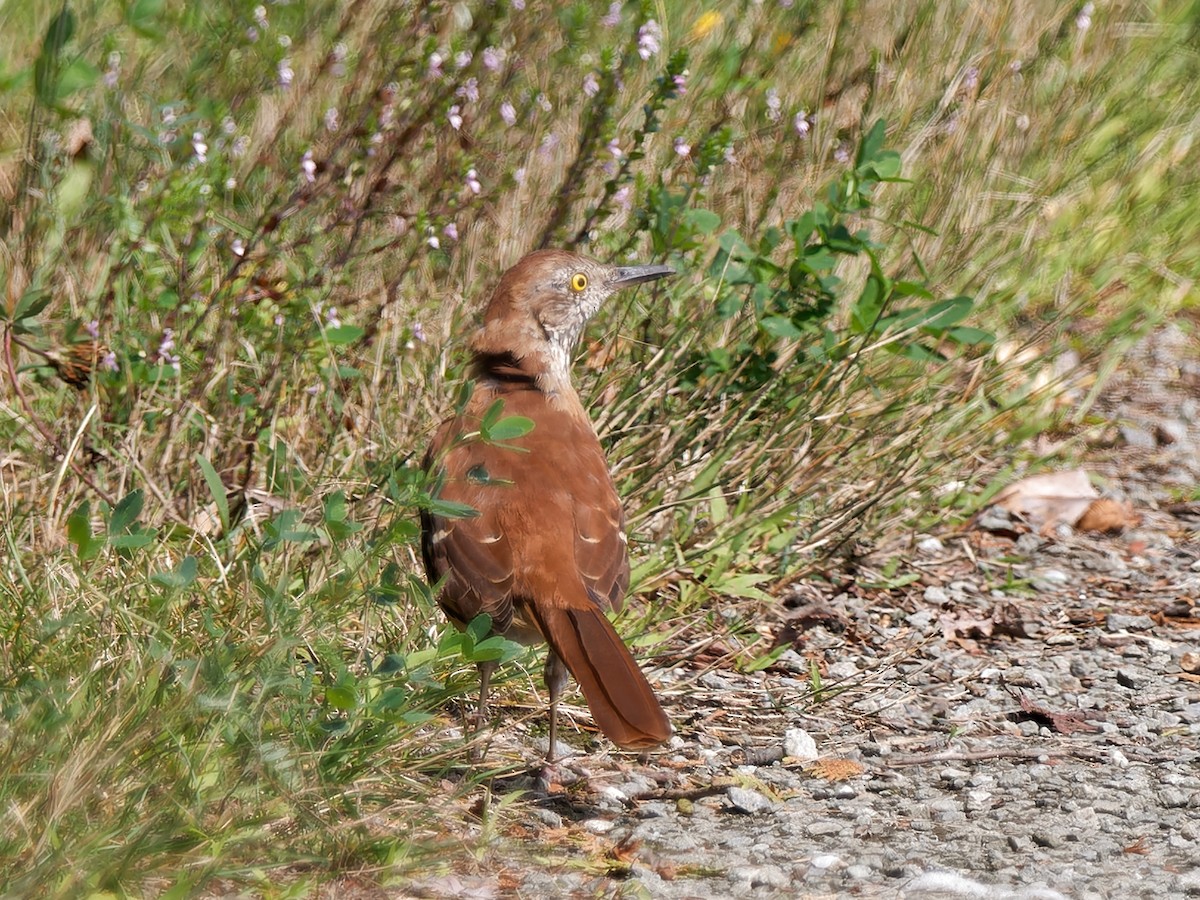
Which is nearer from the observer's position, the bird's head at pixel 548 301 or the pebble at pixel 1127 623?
the bird's head at pixel 548 301

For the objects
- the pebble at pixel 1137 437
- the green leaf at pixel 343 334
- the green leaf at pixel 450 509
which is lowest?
the green leaf at pixel 450 509

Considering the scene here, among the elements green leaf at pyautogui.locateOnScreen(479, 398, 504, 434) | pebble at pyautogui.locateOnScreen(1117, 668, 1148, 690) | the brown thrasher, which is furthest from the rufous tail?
pebble at pyautogui.locateOnScreen(1117, 668, 1148, 690)

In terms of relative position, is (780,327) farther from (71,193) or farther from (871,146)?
(71,193)

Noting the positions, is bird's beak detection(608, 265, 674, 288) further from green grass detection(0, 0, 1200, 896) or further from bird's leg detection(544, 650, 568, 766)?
bird's leg detection(544, 650, 568, 766)

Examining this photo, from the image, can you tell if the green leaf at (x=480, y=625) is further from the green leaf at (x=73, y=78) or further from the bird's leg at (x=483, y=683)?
the green leaf at (x=73, y=78)

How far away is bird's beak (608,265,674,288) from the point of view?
15.8 ft

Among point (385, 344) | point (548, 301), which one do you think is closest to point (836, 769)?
point (548, 301)

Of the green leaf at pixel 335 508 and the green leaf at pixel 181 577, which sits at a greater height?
the green leaf at pixel 335 508

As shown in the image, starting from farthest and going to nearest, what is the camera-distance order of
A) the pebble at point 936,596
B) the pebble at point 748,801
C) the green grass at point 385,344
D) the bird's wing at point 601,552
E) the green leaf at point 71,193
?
1. the pebble at point 936,596
2. the green leaf at point 71,193
3. the bird's wing at point 601,552
4. the pebble at point 748,801
5. the green grass at point 385,344

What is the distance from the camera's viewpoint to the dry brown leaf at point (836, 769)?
407 cm

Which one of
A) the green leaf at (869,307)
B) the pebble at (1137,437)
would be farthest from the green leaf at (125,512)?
the pebble at (1137,437)

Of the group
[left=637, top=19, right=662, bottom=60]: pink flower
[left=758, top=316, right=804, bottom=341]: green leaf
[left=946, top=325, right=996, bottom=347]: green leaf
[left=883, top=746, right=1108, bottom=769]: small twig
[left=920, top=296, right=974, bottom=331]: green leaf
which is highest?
[left=637, top=19, right=662, bottom=60]: pink flower

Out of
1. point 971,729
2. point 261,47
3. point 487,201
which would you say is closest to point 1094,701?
point 971,729

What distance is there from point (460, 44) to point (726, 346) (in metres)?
1.29
